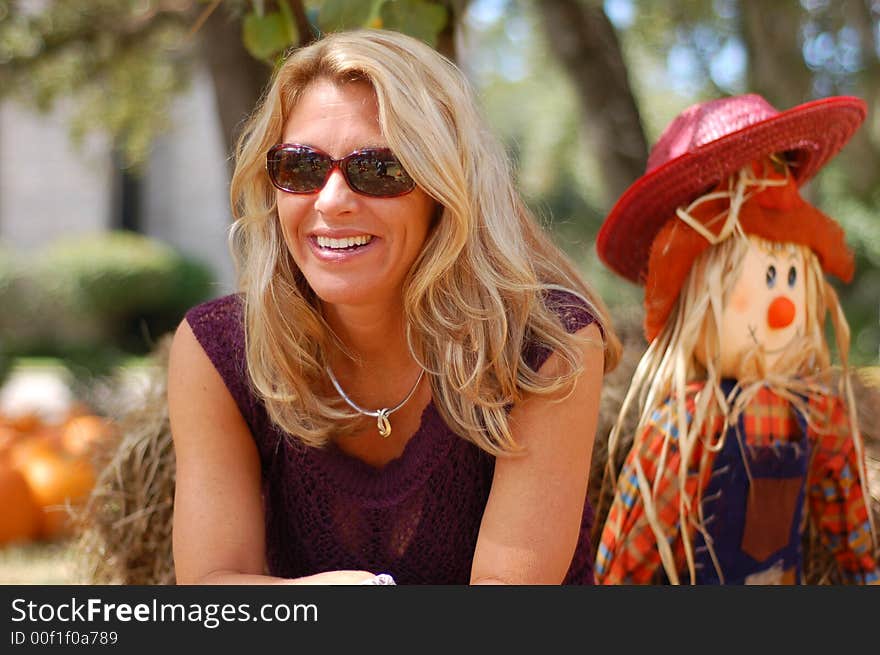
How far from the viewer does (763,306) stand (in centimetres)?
249

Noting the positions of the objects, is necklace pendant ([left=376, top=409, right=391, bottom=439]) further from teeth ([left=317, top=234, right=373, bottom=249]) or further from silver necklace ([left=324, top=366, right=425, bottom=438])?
teeth ([left=317, top=234, right=373, bottom=249])

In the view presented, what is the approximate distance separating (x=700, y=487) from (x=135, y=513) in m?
1.38

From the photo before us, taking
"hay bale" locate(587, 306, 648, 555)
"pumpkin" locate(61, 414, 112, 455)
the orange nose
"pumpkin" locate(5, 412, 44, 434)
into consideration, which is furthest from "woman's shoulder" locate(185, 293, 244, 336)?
"pumpkin" locate(5, 412, 44, 434)

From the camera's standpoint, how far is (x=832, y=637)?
70.7 inches

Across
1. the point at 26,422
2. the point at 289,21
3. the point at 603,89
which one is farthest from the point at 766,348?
the point at 26,422

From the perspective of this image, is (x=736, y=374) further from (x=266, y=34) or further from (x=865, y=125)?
(x=865, y=125)

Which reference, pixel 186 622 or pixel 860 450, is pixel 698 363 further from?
pixel 186 622

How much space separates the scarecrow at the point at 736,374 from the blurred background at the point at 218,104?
0.39 meters

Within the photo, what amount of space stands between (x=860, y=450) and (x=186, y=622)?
5.42 ft

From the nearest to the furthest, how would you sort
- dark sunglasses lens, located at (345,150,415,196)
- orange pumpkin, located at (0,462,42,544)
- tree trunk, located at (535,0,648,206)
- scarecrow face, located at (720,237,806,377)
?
dark sunglasses lens, located at (345,150,415,196) → scarecrow face, located at (720,237,806,377) → tree trunk, located at (535,0,648,206) → orange pumpkin, located at (0,462,42,544)

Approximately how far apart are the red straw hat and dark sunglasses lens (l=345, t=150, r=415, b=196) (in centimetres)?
78

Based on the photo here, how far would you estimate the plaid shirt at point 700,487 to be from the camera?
2.45m

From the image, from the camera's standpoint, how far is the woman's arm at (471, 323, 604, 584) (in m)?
1.94

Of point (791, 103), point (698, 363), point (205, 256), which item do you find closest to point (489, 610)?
point (698, 363)
